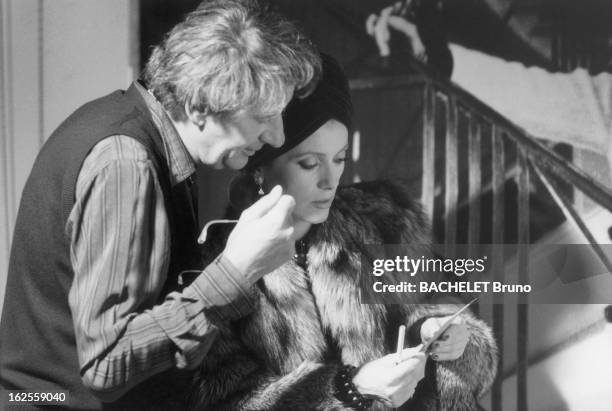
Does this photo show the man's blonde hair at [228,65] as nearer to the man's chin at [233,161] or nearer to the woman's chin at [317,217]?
the man's chin at [233,161]

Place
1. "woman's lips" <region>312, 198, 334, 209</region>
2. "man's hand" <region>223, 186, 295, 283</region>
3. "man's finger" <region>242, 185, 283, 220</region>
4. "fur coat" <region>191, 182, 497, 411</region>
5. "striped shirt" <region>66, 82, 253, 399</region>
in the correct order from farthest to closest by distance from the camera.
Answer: "woman's lips" <region>312, 198, 334, 209</region>
"fur coat" <region>191, 182, 497, 411</region>
"man's finger" <region>242, 185, 283, 220</region>
"man's hand" <region>223, 186, 295, 283</region>
"striped shirt" <region>66, 82, 253, 399</region>

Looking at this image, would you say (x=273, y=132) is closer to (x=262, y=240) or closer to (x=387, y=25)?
(x=262, y=240)

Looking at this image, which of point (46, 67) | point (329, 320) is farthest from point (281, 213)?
point (46, 67)

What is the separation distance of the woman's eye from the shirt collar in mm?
489

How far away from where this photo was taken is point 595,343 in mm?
2533

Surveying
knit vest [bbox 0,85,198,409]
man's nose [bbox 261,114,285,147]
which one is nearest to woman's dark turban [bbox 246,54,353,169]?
man's nose [bbox 261,114,285,147]

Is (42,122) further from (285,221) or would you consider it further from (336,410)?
(336,410)

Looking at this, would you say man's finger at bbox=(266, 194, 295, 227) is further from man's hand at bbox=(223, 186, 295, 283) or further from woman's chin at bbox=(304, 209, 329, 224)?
woman's chin at bbox=(304, 209, 329, 224)

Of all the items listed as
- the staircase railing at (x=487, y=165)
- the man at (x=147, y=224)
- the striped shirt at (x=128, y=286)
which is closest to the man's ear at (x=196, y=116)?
the man at (x=147, y=224)

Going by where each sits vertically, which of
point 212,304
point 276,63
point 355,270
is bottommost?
point 355,270

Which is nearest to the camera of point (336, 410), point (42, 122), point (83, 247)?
point (83, 247)

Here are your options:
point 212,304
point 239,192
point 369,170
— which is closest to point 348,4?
point 369,170

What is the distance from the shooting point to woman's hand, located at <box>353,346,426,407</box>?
2.42 m

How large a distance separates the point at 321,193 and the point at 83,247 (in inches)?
35.4
